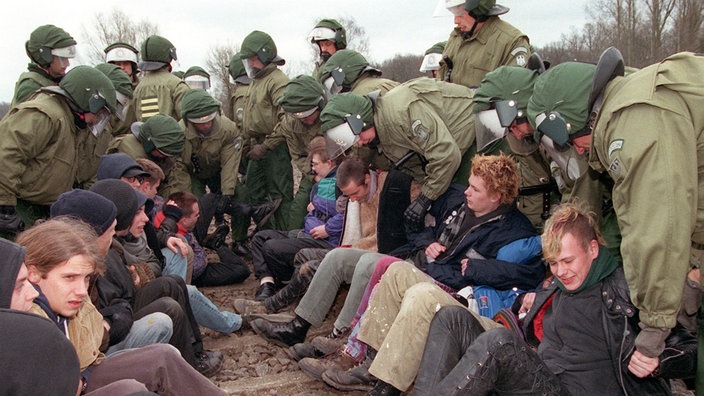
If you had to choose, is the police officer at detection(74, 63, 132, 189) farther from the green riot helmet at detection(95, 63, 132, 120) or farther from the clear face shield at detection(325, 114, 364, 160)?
the clear face shield at detection(325, 114, 364, 160)

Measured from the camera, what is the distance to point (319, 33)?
651cm

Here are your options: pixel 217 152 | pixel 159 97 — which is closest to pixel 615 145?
pixel 217 152

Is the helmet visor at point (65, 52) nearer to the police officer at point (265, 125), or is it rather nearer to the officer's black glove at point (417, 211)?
the police officer at point (265, 125)

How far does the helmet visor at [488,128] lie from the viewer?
11.8 feet

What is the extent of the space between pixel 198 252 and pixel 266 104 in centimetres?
196

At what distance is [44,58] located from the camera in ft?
17.7

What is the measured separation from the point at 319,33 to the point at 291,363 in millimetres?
3815

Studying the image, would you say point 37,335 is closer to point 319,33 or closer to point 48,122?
point 48,122

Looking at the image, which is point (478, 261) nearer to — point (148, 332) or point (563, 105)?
point (563, 105)

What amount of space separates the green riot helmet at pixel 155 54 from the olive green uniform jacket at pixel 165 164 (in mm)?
1497

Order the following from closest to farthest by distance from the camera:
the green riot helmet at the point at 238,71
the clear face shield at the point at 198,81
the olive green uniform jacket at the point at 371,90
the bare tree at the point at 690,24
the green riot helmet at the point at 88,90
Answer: the green riot helmet at the point at 88,90 → the olive green uniform jacket at the point at 371,90 → the green riot helmet at the point at 238,71 → the clear face shield at the point at 198,81 → the bare tree at the point at 690,24

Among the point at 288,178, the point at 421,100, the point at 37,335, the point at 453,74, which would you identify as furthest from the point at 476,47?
the point at 37,335

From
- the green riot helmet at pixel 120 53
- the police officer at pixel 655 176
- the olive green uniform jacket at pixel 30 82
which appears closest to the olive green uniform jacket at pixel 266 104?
the green riot helmet at pixel 120 53

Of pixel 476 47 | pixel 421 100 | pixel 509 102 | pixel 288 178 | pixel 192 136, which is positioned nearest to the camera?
pixel 509 102
